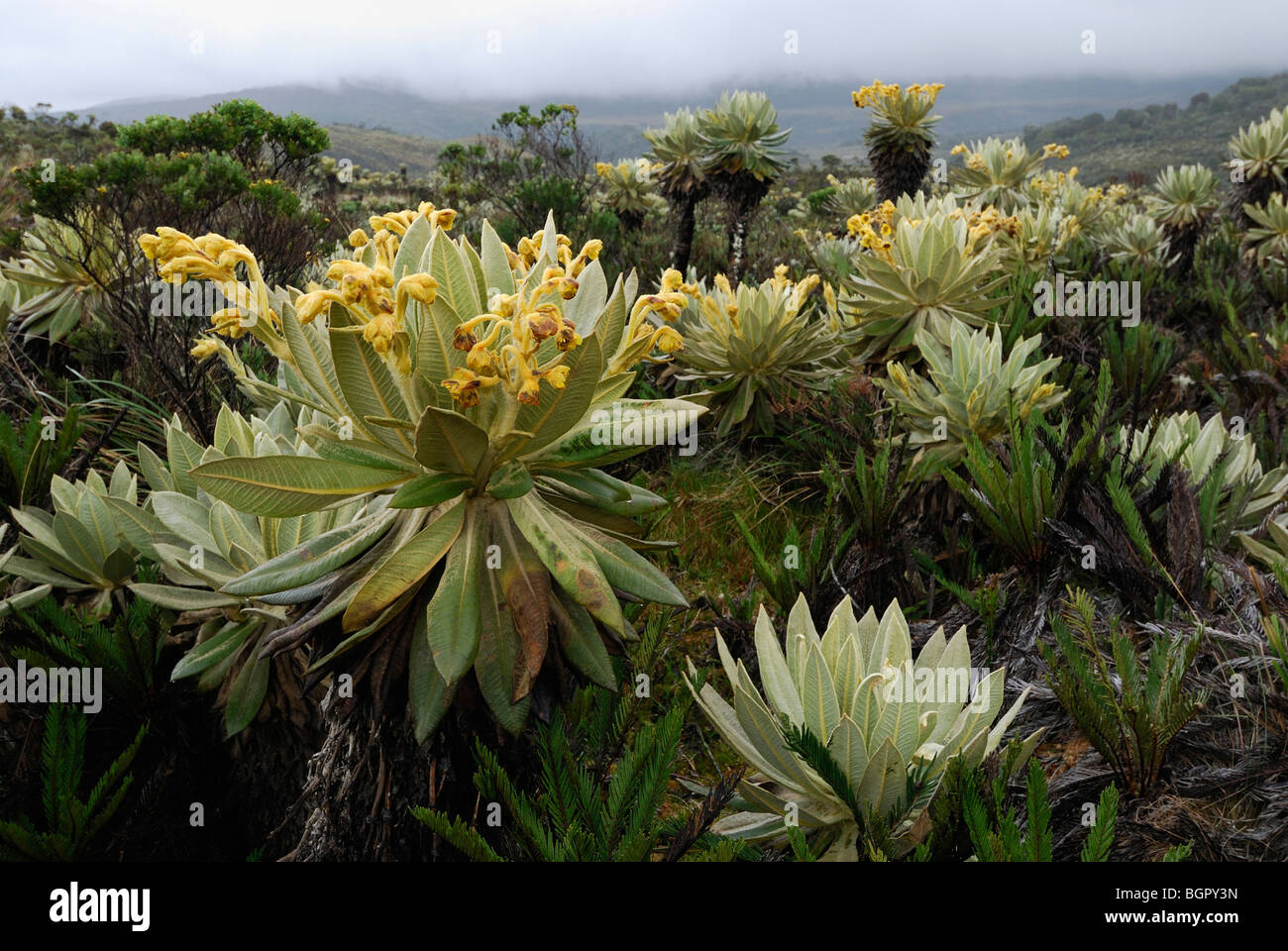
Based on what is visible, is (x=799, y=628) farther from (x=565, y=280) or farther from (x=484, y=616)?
(x=565, y=280)

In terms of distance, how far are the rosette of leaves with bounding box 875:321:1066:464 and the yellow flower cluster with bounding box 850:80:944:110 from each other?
14.5 ft

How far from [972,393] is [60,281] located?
538cm

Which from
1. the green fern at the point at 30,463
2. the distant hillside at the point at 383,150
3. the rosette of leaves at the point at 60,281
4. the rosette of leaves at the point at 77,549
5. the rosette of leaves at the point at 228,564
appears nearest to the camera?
the rosette of leaves at the point at 228,564

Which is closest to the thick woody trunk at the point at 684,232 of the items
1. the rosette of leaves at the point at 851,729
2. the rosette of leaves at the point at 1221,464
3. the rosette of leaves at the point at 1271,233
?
the rosette of leaves at the point at 1221,464

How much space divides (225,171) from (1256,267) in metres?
9.24

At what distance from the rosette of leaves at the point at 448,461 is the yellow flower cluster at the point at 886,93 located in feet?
22.0

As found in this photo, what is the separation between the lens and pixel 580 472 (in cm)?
191

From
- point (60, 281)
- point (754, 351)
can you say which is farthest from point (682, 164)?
point (60, 281)

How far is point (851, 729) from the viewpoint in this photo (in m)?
1.72

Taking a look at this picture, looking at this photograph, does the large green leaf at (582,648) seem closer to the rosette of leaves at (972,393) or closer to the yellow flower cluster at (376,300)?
the yellow flower cluster at (376,300)

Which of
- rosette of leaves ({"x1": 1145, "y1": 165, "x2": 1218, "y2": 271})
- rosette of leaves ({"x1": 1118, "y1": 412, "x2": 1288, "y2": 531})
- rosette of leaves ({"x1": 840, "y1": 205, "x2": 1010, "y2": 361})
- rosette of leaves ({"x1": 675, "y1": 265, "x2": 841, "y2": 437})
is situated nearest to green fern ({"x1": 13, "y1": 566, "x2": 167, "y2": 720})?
rosette of leaves ({"x1": 675, "y1": 265, "x2": 841, "y2": 437})

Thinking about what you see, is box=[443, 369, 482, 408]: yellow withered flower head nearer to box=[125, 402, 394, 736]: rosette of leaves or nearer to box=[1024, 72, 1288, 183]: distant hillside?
box=[125, 402, 394, 736]: rosette of leaves

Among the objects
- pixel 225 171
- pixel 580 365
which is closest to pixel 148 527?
pixel 580 365

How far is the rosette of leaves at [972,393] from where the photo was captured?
3.78 metres
